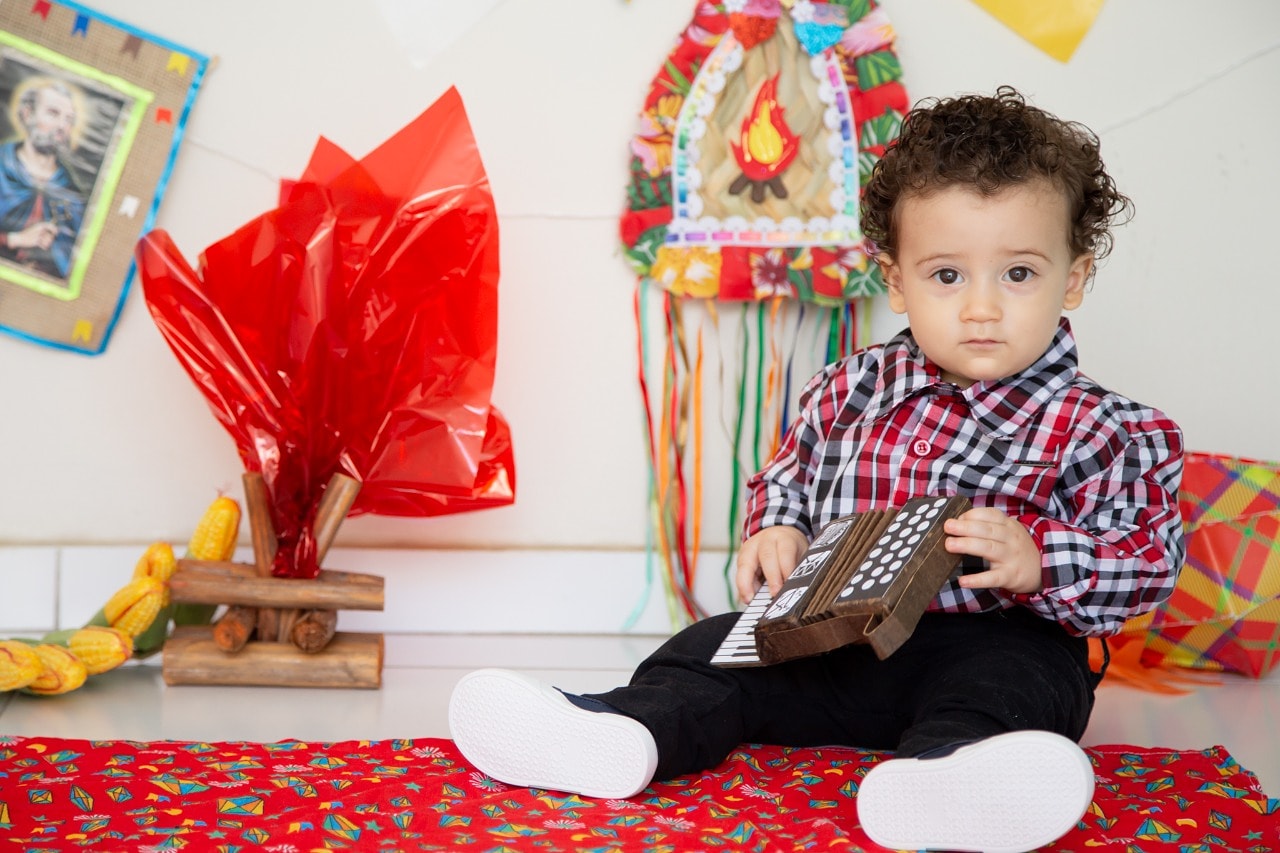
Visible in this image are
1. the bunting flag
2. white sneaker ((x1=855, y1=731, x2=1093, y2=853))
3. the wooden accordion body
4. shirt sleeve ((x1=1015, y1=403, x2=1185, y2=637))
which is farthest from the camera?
the bunting flag

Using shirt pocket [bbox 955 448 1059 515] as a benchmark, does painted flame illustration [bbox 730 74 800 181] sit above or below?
above

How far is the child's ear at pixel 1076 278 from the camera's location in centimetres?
111

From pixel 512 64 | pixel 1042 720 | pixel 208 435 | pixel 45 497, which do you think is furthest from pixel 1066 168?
pixel 45 497

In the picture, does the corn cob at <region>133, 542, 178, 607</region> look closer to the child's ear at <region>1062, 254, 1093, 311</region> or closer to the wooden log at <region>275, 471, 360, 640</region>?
the wooden log at <region>275, 471, 360, 640</region>

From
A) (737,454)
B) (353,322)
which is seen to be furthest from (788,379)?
(353,322)

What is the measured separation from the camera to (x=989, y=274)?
1052 millimetres

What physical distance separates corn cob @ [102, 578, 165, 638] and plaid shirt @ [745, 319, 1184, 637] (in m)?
0.62

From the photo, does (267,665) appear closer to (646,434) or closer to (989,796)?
(646,434)

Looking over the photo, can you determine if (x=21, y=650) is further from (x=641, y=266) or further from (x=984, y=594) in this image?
(x=984, y=594)

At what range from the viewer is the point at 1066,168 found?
3.53ft

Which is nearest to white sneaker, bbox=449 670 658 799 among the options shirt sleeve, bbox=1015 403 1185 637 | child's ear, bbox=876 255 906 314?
shirt sleeve, bbox=1015 403 1185 637

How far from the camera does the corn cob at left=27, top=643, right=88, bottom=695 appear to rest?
1.19 metres

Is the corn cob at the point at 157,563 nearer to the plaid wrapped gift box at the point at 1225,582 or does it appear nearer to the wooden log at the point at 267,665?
the wooden log at the point at 267,665

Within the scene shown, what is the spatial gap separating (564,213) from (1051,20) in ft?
2.08
